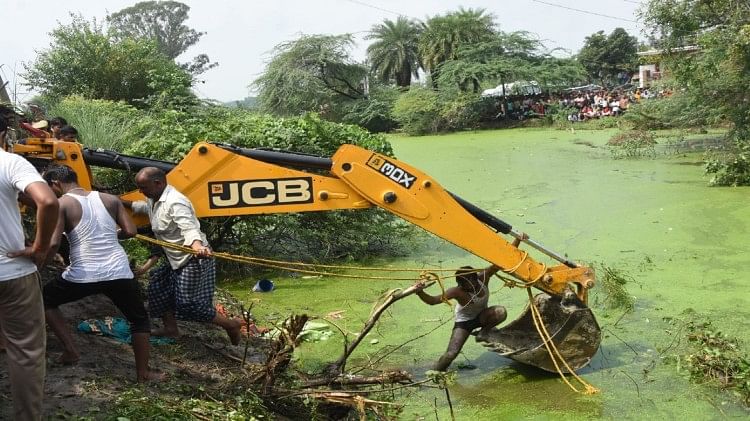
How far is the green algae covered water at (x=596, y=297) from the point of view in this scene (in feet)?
16.6

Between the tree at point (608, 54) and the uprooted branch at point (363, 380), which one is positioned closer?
the uprooted branch at point (363, 380)

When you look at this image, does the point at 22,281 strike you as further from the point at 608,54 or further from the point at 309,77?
the point at 608,54

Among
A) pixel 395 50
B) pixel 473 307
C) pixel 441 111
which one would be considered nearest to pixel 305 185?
pixel 473 307

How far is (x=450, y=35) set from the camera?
116 ft

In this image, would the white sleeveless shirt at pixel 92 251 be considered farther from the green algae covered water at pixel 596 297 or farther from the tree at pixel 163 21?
the tree at pixel 163 21

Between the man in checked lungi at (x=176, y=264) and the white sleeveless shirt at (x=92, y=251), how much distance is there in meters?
0.52

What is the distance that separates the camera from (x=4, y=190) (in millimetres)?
3238

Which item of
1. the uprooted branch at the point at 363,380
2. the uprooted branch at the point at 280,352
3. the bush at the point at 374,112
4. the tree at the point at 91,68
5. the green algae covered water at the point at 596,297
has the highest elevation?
the tree at the point at 91,68

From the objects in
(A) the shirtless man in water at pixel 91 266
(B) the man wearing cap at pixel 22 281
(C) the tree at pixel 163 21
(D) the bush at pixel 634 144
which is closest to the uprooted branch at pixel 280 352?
(A) the shirtless man in water at pixel 91 266

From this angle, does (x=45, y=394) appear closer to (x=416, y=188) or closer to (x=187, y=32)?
(x=416, y=188)

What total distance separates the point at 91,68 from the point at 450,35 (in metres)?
21.1

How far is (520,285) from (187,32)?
64318 mm

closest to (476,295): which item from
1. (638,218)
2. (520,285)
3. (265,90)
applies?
(520,285)

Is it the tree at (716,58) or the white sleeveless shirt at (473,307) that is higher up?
the tree at (716,58)
